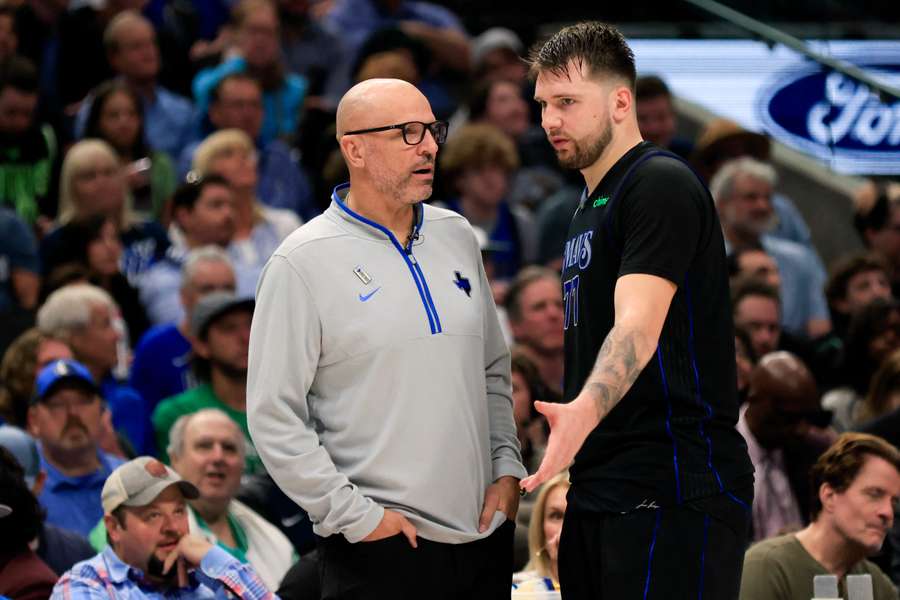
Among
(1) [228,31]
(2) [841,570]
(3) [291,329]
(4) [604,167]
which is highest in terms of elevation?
(1) [228,31]

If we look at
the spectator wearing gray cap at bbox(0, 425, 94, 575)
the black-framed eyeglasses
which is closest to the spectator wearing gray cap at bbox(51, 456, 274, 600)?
the spectator wearing gray cap at bbox(0, 425, 94, 575)

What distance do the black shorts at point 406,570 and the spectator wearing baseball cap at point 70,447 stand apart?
326cm

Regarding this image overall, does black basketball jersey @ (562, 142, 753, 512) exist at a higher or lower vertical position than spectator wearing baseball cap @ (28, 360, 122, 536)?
higher

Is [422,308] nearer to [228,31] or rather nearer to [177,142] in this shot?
[177,142]

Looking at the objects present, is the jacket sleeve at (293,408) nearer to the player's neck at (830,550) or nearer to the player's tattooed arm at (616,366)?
the player's tattooed arm at (616,366)

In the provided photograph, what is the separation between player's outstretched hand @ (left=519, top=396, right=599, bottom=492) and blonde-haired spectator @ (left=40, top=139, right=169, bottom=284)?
6.41 meters

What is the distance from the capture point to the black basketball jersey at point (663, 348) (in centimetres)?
381

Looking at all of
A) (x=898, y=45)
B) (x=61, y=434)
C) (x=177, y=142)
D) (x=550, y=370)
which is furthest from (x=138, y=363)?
(x=898, y=45)

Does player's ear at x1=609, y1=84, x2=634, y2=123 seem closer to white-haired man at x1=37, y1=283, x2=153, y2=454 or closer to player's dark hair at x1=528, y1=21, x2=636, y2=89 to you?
player's dark hair at x1=528, y1=21, x2=636, y2=89

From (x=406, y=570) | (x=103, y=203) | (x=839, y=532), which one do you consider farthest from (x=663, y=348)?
(x=103, y=203)

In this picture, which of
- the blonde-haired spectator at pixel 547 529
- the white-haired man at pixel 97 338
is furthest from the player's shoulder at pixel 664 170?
the white-haired man at pixel 97 338

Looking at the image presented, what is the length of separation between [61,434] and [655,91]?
5247 millimetres

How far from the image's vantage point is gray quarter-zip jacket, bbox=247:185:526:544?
13.5 feet

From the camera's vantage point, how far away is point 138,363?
28.1ft
